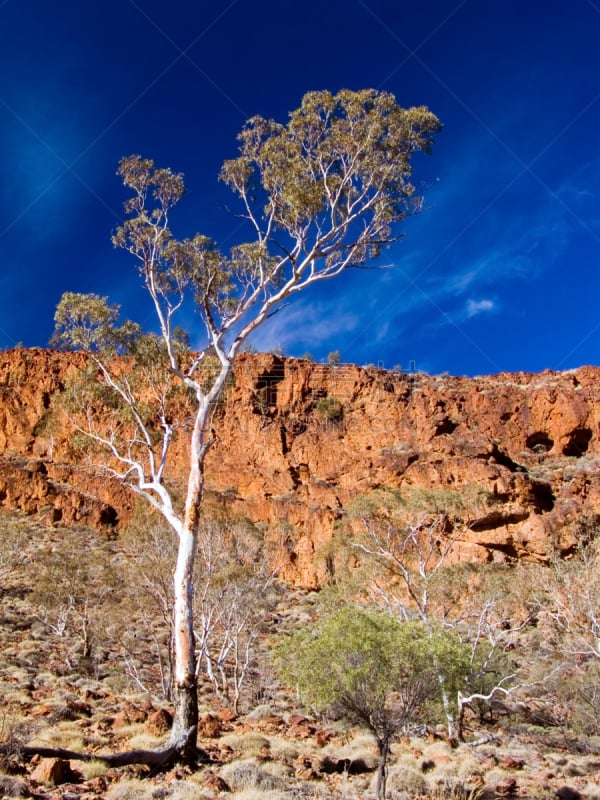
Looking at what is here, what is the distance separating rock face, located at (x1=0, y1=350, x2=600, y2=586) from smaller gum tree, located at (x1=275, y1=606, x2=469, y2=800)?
79.5ft

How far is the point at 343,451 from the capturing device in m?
45.5

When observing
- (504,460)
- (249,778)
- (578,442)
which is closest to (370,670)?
(249,778)

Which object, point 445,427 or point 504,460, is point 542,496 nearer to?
point 504,460

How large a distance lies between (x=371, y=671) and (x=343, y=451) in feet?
124

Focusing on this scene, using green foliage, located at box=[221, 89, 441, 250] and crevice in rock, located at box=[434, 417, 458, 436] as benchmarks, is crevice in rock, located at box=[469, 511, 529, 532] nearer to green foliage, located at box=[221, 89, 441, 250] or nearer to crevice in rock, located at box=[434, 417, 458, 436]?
crevice in rock, located at box=[434, 417, 458, 436]

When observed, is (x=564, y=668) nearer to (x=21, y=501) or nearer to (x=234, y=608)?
(x=234, y=608)

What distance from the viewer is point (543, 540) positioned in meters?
32.5

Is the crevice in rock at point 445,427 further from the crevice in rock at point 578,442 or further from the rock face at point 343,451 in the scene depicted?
the crevice in rock at point 578,442

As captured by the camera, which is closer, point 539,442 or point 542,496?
point 542,496

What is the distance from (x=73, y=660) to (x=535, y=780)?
50.7 feet

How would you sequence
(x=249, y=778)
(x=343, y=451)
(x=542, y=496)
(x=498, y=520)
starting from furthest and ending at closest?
1. (x=343, y=451)
2. (x=542, y=496)
3. (x=498, y=520)
4. (x=249, y=778)

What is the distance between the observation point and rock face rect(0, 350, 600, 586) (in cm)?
3525

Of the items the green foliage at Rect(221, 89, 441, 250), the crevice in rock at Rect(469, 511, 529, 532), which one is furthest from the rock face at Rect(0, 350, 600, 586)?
the green foliage at Rect(221, 89, 441, 250)

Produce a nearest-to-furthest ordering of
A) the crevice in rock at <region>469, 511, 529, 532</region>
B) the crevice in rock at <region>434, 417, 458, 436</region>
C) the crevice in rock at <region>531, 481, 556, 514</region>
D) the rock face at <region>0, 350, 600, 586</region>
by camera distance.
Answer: the crevice in rock at <region>469, 511, 529, 532</region> < the crevice in rock at <region>531, 481, 556, 514</region> < the rock face at <region>0, 350, 600, 586</region> < the crevice in rock at <region>434, 417, 458, 436</region>
